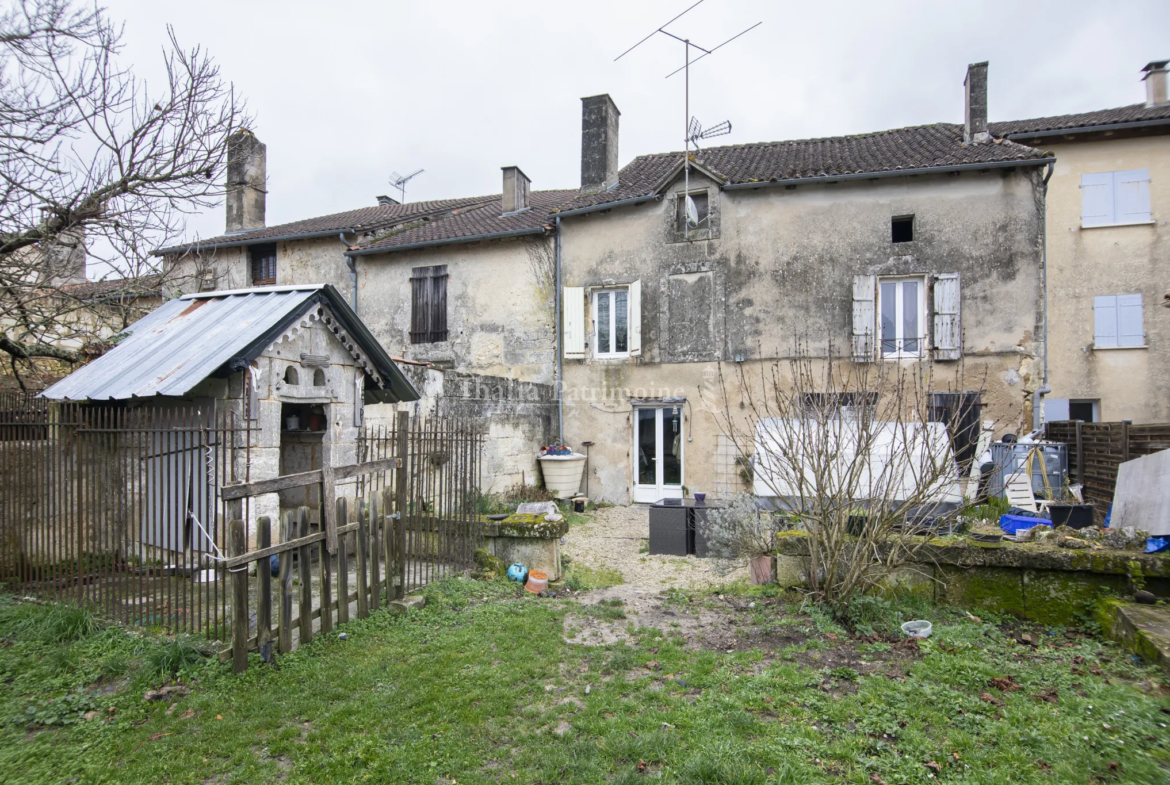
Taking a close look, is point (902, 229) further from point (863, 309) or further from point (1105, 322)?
point (1105, 322)

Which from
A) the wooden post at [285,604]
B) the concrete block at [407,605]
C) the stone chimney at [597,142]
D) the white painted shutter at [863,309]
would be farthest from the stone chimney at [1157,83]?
the wooden post at [285,604]

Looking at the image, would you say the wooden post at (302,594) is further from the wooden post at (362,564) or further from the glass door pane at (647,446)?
the glass door pane at (647,446)

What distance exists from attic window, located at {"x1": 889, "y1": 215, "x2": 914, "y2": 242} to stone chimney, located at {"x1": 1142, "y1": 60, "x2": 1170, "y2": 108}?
8.37 meters

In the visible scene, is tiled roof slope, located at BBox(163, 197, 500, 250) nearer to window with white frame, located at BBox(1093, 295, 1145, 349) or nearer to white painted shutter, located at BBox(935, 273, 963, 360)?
white painted shutter, located at BBox(935, 273, 963, 360)

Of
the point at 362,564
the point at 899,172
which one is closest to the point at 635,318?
the point at 899,172

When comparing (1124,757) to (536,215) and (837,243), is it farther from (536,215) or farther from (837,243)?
(536,215)

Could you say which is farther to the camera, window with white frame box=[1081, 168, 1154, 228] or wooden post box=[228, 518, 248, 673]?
window with white frame box=[1081, 168, 1154, 228]

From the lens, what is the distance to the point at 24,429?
562cm

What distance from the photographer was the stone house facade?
42.9 ft

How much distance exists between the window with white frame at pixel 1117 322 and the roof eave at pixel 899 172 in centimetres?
403

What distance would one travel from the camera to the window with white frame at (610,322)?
13906 mm

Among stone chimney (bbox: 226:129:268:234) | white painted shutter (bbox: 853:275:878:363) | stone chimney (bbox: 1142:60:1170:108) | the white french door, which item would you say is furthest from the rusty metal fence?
stone chimney (bbox: 1142:60:1170:108)

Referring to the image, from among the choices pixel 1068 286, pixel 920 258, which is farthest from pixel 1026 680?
pixel 1068 286

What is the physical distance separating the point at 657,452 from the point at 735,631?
8365 mm
